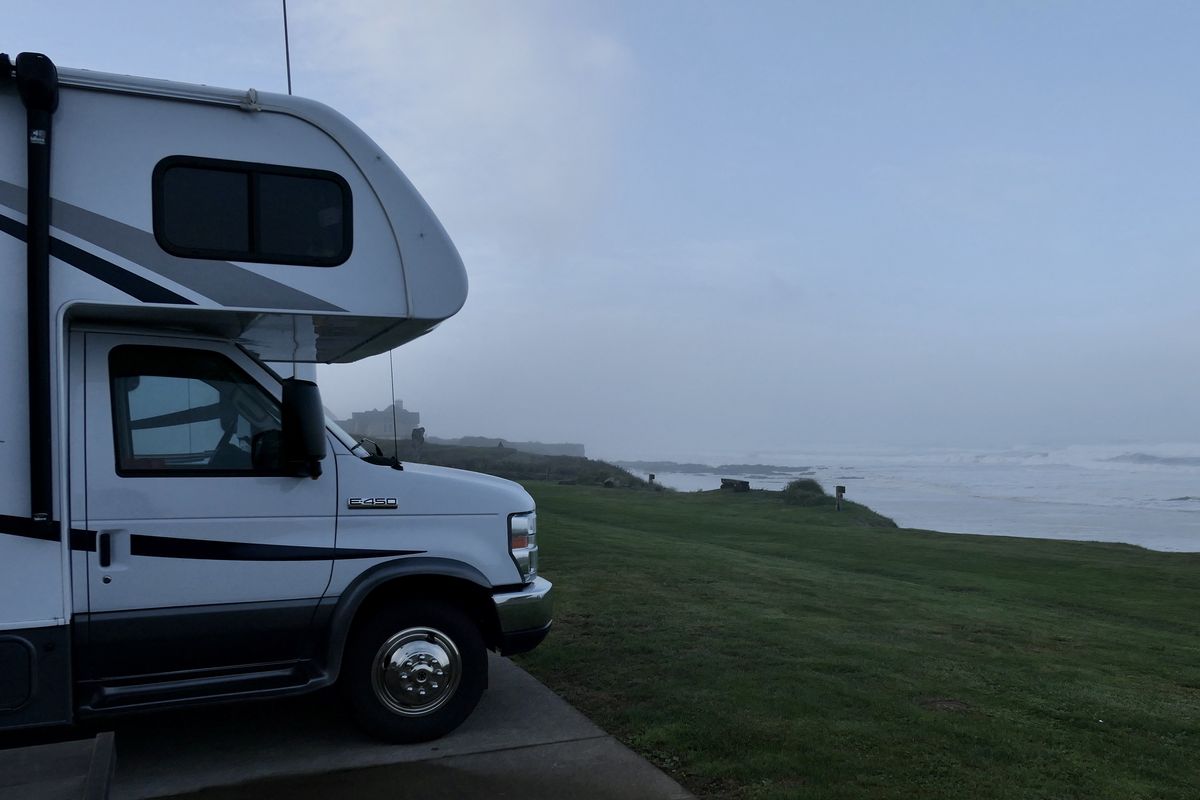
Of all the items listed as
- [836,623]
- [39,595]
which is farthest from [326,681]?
[836,623]

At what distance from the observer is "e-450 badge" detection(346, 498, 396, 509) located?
562 cm

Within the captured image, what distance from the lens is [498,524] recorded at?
6.06 meters

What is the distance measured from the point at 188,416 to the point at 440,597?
Answer: 1816mm

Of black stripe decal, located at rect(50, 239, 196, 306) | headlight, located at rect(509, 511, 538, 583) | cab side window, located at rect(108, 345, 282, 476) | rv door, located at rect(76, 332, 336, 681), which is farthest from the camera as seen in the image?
headlight, located at rect(509, 511, 538, 583)

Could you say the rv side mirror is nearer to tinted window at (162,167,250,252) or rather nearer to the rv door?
the rv door

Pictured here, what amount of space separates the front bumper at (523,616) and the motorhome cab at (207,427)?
0.04m

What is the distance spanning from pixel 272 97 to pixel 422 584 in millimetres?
2914

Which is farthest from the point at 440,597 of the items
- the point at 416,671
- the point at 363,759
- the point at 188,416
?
the point at 188,416

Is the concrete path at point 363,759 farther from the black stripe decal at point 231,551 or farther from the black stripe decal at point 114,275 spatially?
the black stripe decal at point 114,275

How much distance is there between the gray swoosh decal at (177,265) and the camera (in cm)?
481

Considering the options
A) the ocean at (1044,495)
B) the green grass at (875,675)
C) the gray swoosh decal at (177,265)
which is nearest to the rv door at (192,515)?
the gray swoosh decal at (177,265)

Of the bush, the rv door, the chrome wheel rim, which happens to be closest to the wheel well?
the chrome wheel rim

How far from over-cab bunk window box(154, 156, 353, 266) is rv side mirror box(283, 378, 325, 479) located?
695 millimetres

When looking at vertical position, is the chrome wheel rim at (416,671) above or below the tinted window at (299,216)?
below
